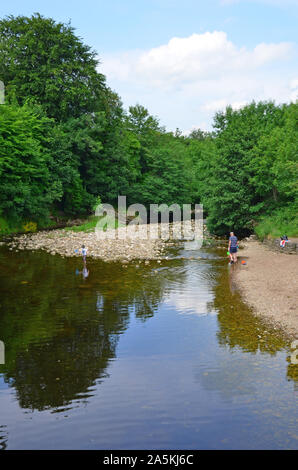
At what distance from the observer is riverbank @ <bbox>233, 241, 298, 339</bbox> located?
551 inches

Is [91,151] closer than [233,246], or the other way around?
[233,246]

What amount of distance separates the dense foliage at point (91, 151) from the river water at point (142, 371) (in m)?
17.5

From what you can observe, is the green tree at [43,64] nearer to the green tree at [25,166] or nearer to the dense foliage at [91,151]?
the dense foliage at [91,151]

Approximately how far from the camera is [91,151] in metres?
46.9

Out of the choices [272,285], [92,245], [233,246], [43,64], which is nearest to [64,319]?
[272,285]

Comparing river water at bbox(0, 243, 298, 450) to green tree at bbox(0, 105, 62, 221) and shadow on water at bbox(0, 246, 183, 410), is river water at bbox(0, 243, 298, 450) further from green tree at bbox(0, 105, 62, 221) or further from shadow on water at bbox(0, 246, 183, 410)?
green tree at bbox(0, 105, 62, 221)

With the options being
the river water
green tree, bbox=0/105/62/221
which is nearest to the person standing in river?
the river water

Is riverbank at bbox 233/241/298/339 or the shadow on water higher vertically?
riverbank at bbox 233/241/298/339

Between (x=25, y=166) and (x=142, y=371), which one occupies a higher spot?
(x=25, y=166)

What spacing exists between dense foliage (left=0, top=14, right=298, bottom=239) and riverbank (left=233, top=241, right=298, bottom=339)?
664cm

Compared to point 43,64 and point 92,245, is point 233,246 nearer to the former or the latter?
point 92,245

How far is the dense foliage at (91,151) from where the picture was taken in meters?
35.2

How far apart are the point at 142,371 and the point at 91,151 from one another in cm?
3999

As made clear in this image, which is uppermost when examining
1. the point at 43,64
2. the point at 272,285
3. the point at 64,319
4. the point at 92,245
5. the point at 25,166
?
the point at 43,64
